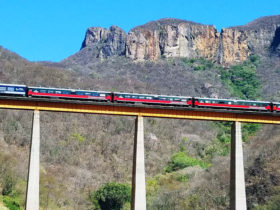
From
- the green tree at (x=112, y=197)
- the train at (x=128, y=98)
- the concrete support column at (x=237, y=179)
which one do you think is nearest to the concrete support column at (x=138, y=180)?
the train at (x=128, y=98)

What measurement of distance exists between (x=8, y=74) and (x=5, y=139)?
42949 millimetres

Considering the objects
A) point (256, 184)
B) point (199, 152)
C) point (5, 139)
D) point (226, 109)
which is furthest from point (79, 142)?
point (226, 109)

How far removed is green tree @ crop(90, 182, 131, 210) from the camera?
98.9 metres

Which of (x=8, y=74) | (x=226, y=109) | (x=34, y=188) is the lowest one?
(x=34, y=188)

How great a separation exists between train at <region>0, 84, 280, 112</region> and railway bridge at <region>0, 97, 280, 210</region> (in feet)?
1.84

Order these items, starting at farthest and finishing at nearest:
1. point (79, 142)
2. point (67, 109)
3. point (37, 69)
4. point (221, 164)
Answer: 1. point (37, 69)
2. point (79, 142)
3. point (221, 164)
4. point (67, 109)

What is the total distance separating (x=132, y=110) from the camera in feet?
210

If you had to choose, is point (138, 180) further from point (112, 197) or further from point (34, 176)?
point (112, 197)

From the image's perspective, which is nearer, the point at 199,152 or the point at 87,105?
the point at 87,105

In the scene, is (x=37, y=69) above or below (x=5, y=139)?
above

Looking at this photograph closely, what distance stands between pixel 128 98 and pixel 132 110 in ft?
4.60

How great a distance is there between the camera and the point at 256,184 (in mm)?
95312

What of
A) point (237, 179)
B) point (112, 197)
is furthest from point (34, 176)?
point (112, 197)

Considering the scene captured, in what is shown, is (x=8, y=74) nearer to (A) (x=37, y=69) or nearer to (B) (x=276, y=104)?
(A) (x=37, y=69)
